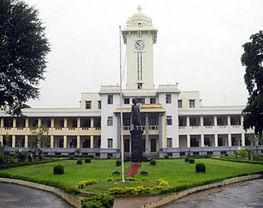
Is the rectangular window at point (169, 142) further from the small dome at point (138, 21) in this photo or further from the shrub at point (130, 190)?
the shrub at point (130, 190)

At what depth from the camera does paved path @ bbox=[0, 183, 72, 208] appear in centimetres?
1669

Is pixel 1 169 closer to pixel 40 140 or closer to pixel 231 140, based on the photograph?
pixel 40 140

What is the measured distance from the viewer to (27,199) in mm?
18500

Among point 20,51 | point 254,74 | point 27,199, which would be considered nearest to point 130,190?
point 27,199

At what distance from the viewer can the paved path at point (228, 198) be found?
52.7 ft

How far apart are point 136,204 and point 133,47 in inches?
2054

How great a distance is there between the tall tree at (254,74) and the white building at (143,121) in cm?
2482

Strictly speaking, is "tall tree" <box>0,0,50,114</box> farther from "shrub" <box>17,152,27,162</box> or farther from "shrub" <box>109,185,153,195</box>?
"shrub" <box>109,185,153,195</box>

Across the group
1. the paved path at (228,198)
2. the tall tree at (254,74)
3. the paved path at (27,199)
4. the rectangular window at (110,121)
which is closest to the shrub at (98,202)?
the paved path at (228,198)

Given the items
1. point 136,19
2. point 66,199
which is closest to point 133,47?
point 136,19

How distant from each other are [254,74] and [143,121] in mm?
29922

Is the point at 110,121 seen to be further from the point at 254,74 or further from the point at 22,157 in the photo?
the point at 254,74

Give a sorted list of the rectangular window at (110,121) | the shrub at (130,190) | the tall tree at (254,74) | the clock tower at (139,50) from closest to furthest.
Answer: the shrub at (130,190), the tall tree at (254,74), the rectangular window at (110,121), the clock tower at (139,50)

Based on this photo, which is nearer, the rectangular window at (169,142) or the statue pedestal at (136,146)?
the statue pedestal at (136,146)
